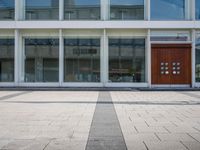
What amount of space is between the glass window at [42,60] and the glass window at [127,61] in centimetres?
405

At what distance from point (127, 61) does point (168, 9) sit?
16.0 feet

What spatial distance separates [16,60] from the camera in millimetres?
26656

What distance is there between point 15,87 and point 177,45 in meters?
11.9

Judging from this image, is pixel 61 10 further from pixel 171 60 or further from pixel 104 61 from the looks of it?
pixel 171 60

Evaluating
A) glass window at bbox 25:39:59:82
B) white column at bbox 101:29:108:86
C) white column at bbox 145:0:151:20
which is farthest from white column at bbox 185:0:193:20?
glass window at bbox 25:39:59:82

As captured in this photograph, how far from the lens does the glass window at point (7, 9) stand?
27000 millimetres

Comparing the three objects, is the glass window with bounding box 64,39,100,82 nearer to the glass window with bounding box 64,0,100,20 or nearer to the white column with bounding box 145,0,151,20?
the glass window with bounding box 64,0,100,20

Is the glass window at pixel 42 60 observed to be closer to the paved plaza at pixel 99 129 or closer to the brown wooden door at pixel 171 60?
the brown wooden door at pixel 171 60

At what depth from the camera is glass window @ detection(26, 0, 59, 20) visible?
2688 cm

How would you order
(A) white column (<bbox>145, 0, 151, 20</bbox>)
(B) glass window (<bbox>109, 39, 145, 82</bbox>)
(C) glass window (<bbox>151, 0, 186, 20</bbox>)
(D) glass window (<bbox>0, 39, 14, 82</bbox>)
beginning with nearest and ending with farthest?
1. (A) white column (<bbox>145, 0, 151, 20</bbox>)
2. (B) glass window (<bbox>109, 39, 145, 82</bbox>)
3. (C) glass window (<bbox>151, 0, 186, 20</bbox>)
4. (D) glass window (<bbox>0, 39, 14, 82</bbox>)

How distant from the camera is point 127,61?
2662 centimetres

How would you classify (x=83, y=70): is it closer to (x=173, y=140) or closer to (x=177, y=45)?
(x=177, y=45)

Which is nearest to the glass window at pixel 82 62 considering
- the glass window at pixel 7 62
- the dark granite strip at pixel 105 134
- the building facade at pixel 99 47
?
the building facade at pixel 99 47

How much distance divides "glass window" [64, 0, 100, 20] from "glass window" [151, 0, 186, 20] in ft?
13.5
